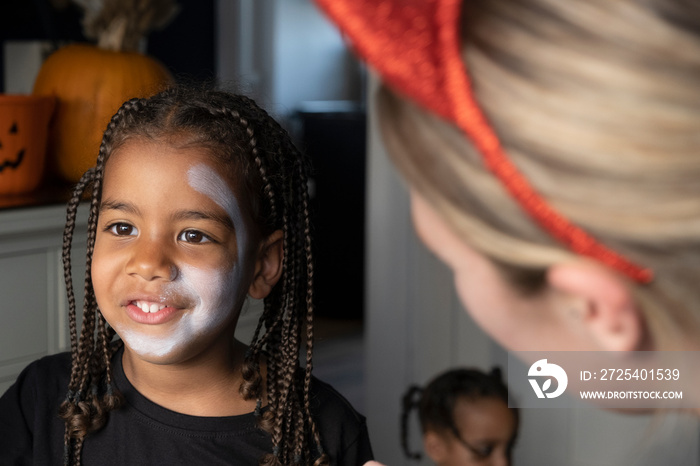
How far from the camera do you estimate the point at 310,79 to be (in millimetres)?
5762

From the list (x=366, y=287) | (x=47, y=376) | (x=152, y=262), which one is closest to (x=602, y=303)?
(x=152, y=262)

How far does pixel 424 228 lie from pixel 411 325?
1926mm

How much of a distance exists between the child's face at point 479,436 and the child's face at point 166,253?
1015 millimetres

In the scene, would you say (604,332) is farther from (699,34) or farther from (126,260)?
(126,260)

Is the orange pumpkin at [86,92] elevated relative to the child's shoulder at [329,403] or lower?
elevated

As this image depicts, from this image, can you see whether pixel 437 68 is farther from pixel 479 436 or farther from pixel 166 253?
pixel 479 436

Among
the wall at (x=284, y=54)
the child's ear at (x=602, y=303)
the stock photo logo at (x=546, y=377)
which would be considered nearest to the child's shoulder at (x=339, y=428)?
the stock photo logo at (x=546, y=377)

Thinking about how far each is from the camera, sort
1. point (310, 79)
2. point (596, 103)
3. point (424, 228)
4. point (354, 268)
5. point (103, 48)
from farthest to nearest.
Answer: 1. point (310, 79)
2. point (354, 268)
3. point (103, 48)
4. point (424, 228)
5. point (596, 103)

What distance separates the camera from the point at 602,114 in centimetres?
46

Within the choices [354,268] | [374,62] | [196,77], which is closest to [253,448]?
[374,62]

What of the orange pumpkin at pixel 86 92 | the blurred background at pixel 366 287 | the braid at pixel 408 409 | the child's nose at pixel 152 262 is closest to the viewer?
the child's nose at pixel 152 262

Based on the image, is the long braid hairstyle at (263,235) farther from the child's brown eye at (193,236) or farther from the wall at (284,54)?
the wall at (284,54)

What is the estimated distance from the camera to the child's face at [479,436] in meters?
1.96

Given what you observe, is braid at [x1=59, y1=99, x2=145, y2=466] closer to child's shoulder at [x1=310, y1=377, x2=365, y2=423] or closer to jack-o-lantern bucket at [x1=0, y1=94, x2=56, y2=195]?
child's shoulder at [x1=310, y1=377, x2=365, y2=423]
